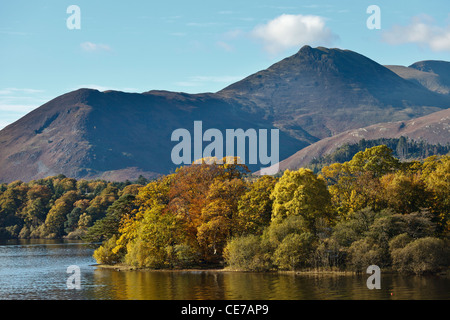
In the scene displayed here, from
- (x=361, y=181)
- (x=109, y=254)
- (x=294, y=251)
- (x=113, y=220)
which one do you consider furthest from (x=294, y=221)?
(x=113, y=220)

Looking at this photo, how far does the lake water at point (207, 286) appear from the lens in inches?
2469

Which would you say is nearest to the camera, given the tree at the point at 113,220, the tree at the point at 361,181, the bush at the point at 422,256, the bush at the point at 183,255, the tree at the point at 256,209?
the bush at the point at 422,256

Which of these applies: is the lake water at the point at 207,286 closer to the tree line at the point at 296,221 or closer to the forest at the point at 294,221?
the forest at the point at 294,221

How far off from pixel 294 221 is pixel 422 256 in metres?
18.6

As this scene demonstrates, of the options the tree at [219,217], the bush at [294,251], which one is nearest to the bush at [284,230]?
the bush at [294,251]

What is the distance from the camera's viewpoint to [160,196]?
104750mm

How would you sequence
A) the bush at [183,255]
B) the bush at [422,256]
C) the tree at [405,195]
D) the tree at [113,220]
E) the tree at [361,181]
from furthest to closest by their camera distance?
1. the tree at [113,220]
2. the bush at [183,255]
3. the tree at [361,181]
4. the tree at [405,195]
5. the bush at [422,256]

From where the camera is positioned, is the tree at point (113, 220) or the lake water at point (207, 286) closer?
the lake water at point (207, 286)

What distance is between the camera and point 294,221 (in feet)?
280

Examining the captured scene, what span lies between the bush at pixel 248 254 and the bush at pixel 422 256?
18.9 m

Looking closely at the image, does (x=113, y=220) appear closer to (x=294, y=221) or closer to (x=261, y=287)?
(x=294, y=221)

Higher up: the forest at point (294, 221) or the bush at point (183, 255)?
the forest at point (294, 221)

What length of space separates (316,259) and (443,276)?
56.3 feet
